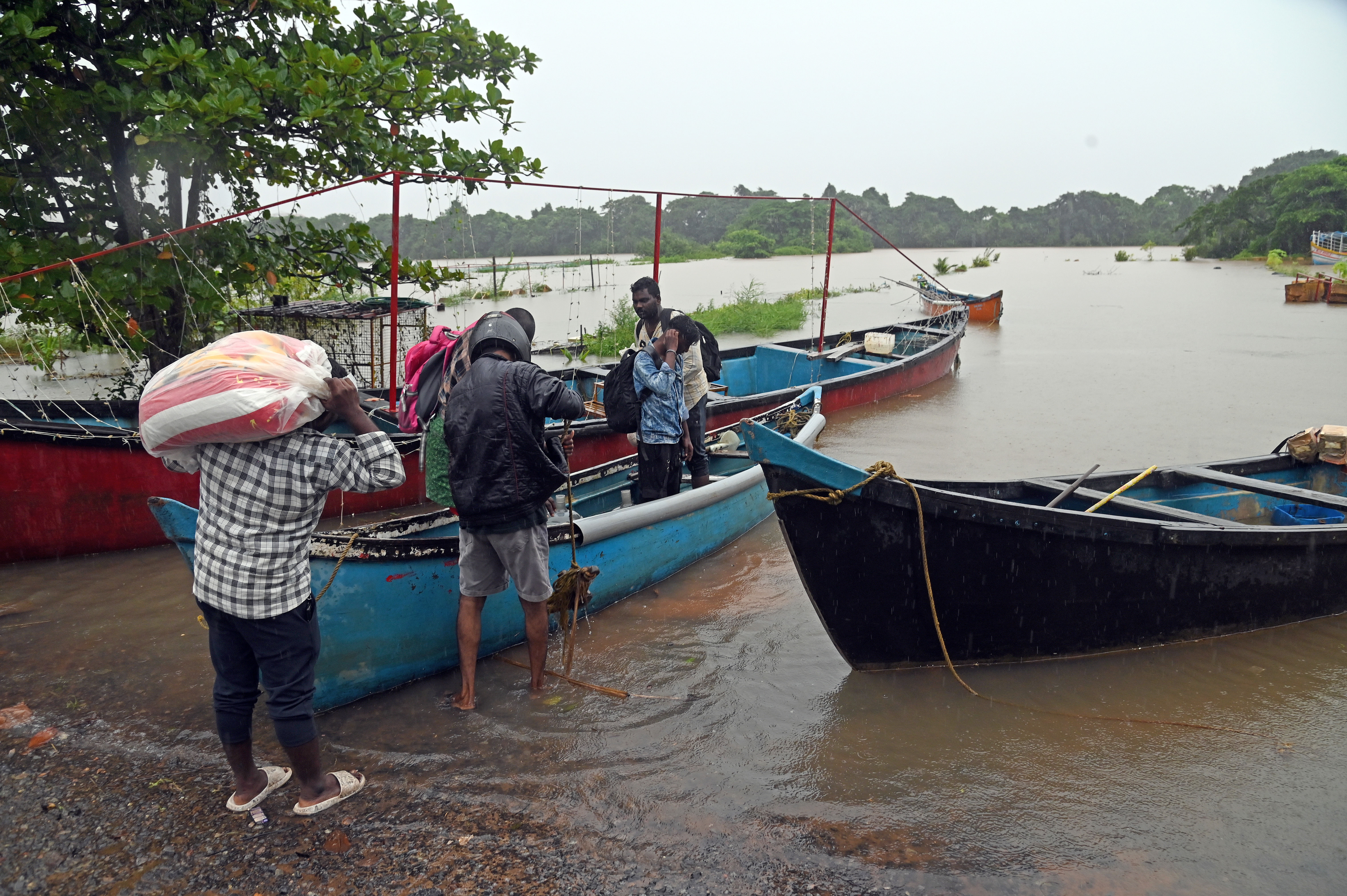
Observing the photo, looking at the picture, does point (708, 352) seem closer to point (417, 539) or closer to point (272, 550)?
point (417, 539)

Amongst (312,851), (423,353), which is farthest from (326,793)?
(423,353)

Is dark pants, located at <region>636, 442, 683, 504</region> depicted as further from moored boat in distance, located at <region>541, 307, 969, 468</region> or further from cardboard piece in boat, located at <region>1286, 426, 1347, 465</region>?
cardboard piece in boat, located at <region>1286, 426, 1347, 465</region>

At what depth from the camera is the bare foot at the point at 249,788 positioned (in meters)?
2.97

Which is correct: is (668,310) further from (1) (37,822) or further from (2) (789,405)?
(1) (37,822)

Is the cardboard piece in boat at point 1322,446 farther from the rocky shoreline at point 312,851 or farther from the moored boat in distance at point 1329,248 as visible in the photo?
the moored boat in distance at point 1329,248

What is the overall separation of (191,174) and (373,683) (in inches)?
198

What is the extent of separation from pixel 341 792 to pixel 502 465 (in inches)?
53.7

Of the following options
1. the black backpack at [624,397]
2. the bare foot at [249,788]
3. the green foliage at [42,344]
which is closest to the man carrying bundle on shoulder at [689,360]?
the black backpack at [624,397]

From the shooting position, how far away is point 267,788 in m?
3.07

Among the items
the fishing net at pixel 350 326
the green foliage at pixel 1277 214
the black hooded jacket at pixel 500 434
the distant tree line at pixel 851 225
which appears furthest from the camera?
the green foliage at pixel 1277 214

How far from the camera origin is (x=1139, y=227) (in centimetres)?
7450

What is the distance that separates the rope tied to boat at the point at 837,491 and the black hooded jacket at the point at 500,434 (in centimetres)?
103

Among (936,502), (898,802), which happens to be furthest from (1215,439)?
(898,802)

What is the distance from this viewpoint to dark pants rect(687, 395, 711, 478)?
18.7 feet
